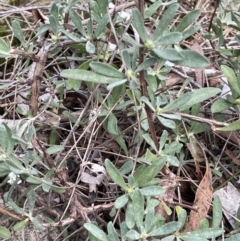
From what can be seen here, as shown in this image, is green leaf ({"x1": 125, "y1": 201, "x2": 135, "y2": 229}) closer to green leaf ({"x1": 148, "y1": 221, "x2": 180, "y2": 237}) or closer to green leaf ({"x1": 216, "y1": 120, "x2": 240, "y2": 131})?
green leaf ({"x1": 148, "y1": 221, "x2": 180, "y2": 237})

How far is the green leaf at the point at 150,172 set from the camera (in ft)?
2.89

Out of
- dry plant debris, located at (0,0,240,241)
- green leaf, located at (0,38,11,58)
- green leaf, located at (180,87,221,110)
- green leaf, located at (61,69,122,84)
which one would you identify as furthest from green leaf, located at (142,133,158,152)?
green leaf, located at (0,38,11,58)

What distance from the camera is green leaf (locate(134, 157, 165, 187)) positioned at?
2.89 feet

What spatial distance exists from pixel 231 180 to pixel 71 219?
1.48 feet

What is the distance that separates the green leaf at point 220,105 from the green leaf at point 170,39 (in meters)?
0.34

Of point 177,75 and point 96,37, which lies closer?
point 96,37

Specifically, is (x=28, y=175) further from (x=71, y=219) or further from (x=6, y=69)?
(x=6, y=69)

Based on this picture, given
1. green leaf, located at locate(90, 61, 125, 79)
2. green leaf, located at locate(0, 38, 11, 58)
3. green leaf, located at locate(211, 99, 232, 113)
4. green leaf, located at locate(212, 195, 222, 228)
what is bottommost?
green leaf, located at locate(212, 195, 222, 228)

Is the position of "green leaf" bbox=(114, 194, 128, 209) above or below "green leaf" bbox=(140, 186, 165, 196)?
below

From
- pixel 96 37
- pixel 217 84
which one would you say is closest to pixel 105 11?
pixel 96 37

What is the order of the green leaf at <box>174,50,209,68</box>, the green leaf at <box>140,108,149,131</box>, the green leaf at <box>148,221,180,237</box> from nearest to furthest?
the green leaf at <box>174,50,209,68</box> → the green leaf at <box>148,221,180,237</box> → the green leaf at <box>140,108,149,131</box>

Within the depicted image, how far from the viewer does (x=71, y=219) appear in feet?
3.12

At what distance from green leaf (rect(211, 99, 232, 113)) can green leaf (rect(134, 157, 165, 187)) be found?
240 millimetres

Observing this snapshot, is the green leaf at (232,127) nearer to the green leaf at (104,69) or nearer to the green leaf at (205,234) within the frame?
the green leaf at (205,234)
